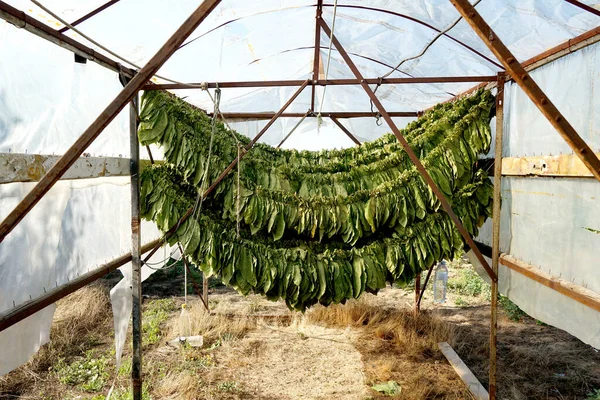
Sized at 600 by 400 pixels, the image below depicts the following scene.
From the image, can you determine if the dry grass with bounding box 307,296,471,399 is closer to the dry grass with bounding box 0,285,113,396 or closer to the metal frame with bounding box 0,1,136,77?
the dry grass with bounding box 0,285,113,396

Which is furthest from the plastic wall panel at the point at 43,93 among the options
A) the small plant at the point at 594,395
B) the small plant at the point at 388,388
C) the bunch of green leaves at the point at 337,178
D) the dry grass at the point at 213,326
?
the small plant at the point at 594,395

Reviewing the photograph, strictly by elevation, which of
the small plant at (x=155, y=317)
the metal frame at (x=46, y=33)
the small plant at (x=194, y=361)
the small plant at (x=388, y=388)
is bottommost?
the small plant at (x=388, y=388)

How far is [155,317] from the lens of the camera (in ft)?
17.3

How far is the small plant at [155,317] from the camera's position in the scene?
4.69 metres

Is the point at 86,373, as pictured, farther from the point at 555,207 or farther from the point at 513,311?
the point at 513,311

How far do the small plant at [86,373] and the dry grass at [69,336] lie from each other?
4.4 inches

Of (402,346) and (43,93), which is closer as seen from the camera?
(43,93)

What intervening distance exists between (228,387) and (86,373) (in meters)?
1.31

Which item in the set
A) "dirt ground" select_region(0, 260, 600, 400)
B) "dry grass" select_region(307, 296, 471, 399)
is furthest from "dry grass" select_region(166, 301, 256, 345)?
"dry grass" select_region(307, 296, 471, 399)

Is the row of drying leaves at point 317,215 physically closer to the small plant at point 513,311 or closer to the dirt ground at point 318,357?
the dirt ground at point 318,357

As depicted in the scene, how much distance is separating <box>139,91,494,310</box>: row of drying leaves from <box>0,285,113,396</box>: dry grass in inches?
81.9

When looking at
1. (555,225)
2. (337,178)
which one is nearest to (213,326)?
(337,178)

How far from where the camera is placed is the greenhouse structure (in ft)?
6.92

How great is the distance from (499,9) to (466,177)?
3.77ft
